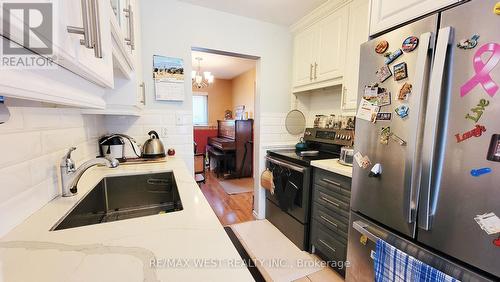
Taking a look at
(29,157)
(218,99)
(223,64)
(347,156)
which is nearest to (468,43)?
(347,156)

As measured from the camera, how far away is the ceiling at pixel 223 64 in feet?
12.4

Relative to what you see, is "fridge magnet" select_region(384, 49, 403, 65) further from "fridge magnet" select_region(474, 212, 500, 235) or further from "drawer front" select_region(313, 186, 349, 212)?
"drawer front" select_region(313, 186, 349, 212)

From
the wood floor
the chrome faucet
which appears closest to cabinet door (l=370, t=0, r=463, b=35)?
the chrome faucet

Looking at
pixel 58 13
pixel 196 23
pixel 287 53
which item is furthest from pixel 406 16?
pixel 196 23

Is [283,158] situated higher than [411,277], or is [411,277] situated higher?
[283,158]

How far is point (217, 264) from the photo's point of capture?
18.1 inches

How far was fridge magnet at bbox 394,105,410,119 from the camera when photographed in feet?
3.07

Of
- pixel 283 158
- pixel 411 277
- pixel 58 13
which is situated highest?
pixel 58 13

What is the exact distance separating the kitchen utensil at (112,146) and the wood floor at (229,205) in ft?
4.49

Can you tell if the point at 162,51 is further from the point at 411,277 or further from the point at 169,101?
the point at 411,277

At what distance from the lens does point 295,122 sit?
255 centimetres

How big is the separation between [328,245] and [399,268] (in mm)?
666

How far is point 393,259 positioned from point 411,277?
0.09 m

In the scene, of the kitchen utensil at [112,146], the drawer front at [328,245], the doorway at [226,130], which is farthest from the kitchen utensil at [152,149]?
the drawer front at [328,245]
